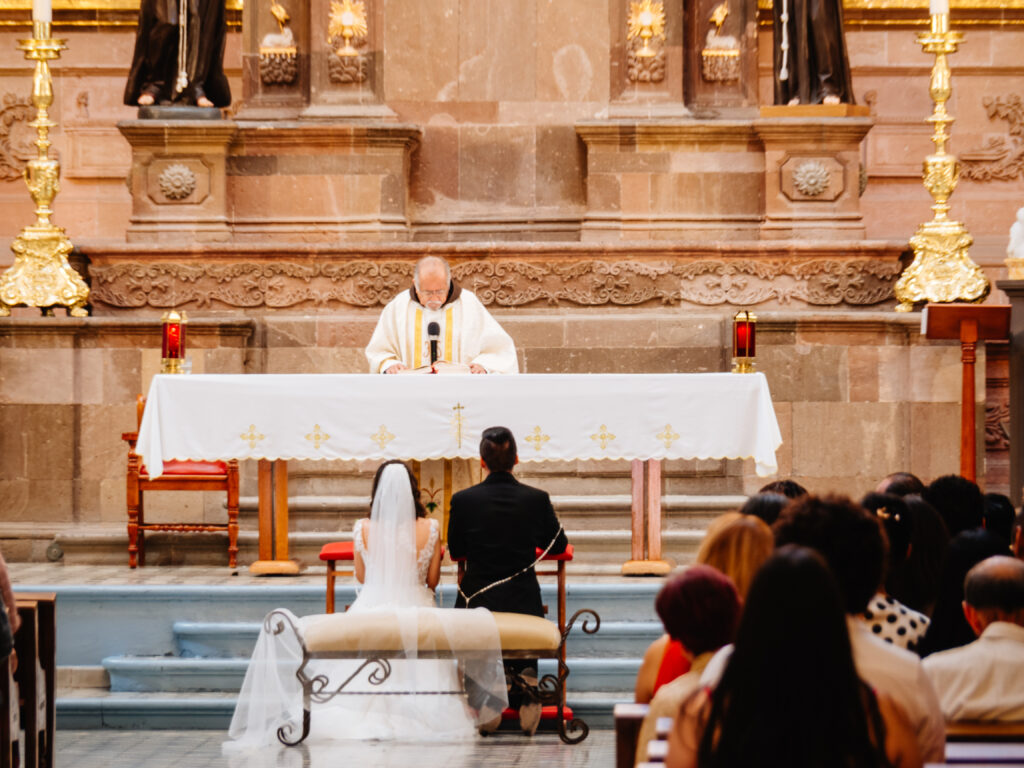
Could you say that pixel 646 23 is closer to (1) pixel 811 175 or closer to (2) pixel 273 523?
(1) pixel 811 175

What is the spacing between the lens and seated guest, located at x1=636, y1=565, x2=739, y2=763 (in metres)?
4.00

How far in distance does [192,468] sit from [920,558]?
5907 millimetres

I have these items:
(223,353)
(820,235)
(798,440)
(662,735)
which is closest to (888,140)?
(820,235)

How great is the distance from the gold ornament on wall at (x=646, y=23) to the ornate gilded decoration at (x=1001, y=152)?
3.89 metres

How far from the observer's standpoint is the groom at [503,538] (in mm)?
7391

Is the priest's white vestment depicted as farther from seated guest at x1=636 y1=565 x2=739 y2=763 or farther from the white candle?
seated guest at x1=636 y1=565 x2=739 y2=763

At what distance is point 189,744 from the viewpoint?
295 inches

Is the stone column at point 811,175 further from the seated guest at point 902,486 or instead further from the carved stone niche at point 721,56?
the seated guest at point 902,486

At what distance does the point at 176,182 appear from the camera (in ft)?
41.0

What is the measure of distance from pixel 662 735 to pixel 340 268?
8596mm

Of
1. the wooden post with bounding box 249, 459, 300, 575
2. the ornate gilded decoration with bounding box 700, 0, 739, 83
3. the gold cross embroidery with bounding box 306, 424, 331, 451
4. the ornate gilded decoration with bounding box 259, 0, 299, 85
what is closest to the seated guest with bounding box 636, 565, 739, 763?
the gold cross embroidery with bounding box 306, 424, 331, 451

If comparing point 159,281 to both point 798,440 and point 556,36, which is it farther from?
point 798,440

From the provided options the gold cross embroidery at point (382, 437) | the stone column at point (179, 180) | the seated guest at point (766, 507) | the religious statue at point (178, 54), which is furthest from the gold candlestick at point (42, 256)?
the seated guest at point (766, 507)

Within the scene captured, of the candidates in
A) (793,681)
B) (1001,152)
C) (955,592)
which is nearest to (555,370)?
(1001,152)
